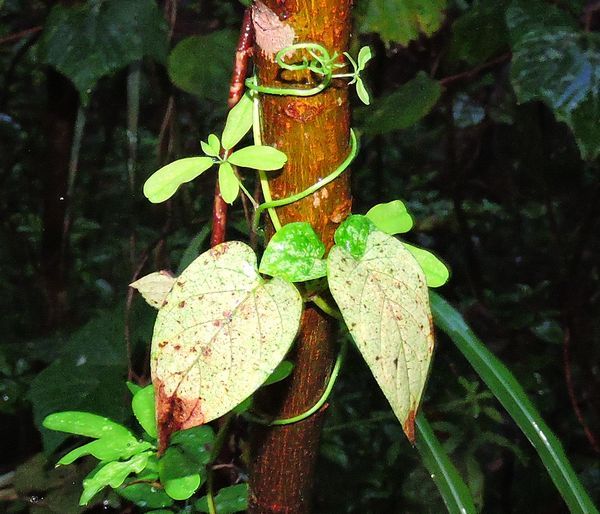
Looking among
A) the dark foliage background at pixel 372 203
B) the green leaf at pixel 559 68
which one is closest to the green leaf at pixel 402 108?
the dark foliage background at pixel 372 203

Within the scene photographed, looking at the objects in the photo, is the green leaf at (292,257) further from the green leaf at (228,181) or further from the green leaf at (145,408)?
the green leaf at (145,408)

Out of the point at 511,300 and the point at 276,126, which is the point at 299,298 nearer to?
the point at 276,126

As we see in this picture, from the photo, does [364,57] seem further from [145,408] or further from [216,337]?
[145,408]

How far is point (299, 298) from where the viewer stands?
0.35m

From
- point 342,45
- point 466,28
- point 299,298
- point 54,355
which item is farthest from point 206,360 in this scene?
point 54,355

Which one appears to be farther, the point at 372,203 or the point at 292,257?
the point at 372,203

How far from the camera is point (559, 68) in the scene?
0.76 metres

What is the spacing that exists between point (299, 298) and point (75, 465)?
1.90 ft

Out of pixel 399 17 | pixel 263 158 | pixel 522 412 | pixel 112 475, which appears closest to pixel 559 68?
pixel 399 17

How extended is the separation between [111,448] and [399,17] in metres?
0.59

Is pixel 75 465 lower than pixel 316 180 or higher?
lower

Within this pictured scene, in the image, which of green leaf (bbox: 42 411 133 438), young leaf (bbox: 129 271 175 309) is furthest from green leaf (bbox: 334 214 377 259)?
green leaf (bbox: 42 411 133 438)

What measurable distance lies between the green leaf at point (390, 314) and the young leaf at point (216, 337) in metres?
0.03

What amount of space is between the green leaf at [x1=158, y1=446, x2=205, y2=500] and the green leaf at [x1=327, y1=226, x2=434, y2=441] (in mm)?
219
